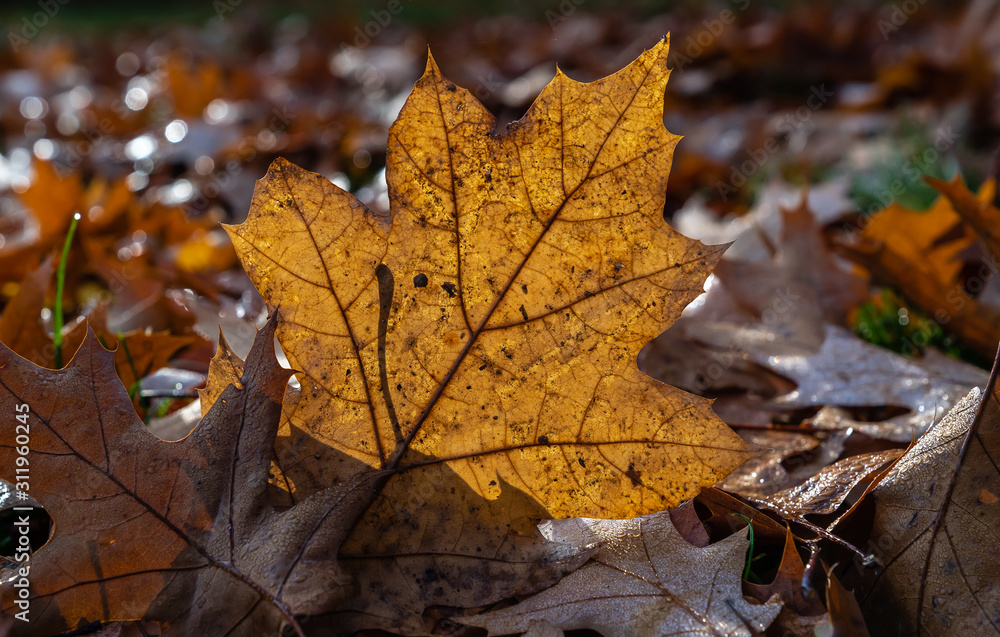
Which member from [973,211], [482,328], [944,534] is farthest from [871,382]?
[482,328]

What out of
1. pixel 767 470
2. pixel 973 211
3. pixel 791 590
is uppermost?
pixel 973 211

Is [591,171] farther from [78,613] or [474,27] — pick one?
[474,27]

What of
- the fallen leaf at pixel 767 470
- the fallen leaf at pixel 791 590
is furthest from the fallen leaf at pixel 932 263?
the fallen leaf at pixel 791 590

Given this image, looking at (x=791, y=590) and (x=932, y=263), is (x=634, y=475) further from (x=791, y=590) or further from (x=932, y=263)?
(x=932, y=263)

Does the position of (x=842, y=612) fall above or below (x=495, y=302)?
below

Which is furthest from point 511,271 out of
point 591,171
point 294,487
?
point 294,487
